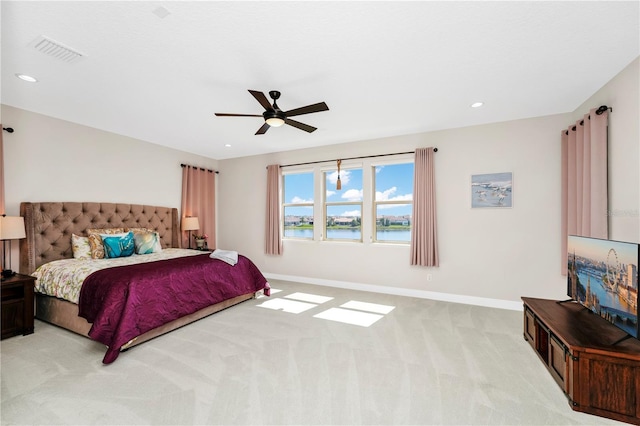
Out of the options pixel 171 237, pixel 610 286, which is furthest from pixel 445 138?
pixel 171 237

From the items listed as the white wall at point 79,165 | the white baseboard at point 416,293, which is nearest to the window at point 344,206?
the white baseboard at point 416,293

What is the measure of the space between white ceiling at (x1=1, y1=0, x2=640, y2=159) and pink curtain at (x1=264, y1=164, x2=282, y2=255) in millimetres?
1892

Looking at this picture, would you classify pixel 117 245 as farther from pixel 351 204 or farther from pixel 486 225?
pixel 486 225

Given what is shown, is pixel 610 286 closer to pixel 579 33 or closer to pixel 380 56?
pixel 579 33

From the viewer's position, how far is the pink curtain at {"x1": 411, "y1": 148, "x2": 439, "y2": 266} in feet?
13.9

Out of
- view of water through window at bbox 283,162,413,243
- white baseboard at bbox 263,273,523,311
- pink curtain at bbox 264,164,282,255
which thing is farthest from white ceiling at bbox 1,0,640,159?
white baseboard at bbox 263,273,523,311

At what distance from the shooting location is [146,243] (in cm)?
423

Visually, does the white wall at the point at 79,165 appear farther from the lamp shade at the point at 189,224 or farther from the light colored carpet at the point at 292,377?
the light colored carpet at the point at 292,377

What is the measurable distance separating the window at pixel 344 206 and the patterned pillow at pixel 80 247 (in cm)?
365

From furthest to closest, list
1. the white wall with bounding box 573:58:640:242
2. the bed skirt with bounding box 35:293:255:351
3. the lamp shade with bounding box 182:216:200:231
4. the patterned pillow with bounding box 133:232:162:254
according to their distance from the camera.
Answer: the lamp shade with bounding box 182:216:200:231
the patterned pillow with bounding box 133:232:162:254
the bed skirt with bounding box 35:293:255:351
the white wall with bounding box 573:58:640:242

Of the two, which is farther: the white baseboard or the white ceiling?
the white baseboard

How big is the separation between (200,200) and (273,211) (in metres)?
1.61

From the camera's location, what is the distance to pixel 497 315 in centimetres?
359

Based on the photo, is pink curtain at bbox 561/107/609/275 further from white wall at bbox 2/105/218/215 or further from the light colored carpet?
white wall at bbox 2/105/218/215
